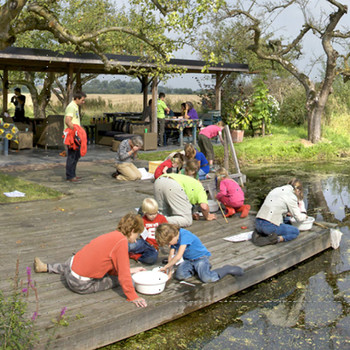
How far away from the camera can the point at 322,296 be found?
6.57 m

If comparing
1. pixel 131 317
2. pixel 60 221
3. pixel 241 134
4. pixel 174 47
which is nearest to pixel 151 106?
pixel 241 134

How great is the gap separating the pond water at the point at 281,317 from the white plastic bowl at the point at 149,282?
1.30ft

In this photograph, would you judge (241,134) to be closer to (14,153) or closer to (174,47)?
(14,153)

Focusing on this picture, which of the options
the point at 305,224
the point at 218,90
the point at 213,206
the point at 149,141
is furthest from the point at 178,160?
the point at 218,90

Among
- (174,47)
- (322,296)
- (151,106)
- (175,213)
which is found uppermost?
(174,47)

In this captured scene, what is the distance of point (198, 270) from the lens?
232 inches

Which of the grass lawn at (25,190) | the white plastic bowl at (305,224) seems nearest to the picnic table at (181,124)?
the grass lawn at (25,190)

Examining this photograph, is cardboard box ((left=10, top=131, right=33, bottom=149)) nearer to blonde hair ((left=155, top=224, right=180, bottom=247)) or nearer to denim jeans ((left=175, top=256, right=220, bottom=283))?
denim jeans ((left=175, top=256, right=220, bottom=283))

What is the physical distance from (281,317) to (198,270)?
107 cm

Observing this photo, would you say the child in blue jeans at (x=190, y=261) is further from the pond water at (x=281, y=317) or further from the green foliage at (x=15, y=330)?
the green foliage at (x=15, y=330)

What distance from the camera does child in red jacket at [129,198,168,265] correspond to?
20.8 ft

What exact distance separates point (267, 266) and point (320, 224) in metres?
2.08

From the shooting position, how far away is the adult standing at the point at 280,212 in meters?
7.32

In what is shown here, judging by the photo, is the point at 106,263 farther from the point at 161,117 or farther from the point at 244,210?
the point at 161,117
